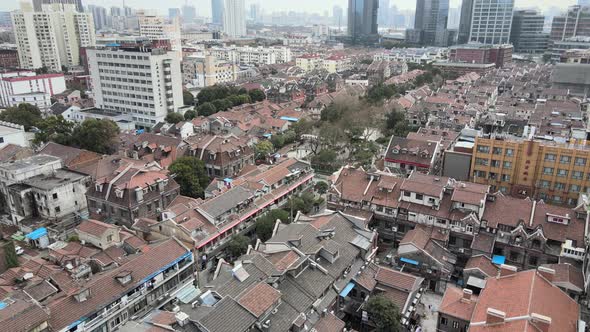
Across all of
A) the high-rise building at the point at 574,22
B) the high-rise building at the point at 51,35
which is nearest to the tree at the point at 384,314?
the high-rise building at the point at 51,35

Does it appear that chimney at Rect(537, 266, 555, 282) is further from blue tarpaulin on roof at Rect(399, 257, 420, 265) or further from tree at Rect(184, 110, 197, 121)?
tree at Rect(184, 110, 197, 121)

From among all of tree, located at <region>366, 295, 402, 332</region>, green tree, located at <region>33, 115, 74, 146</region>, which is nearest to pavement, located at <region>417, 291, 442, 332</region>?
tree, located at <region>366, 295, 402, 332</region>

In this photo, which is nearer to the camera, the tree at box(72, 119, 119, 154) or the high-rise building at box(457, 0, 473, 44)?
the tree at box(72, 119, 119, 154)

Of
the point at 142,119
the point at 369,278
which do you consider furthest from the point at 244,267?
the point at 142,119

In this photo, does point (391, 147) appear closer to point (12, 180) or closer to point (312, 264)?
point (312, 264)

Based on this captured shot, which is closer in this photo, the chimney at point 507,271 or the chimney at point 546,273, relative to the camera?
the chimney at point 546,273

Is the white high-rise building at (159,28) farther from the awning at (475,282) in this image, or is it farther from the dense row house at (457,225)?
the awning at (475,282)
